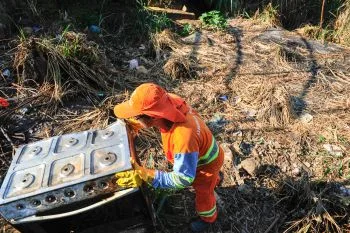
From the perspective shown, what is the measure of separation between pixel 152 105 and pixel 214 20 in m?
3.95

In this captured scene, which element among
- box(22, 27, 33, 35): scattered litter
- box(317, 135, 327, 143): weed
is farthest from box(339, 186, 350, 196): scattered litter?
box(22, 27, 33, 35): scattered litter

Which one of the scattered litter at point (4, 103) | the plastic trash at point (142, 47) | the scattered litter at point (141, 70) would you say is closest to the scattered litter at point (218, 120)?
the scattered litter at point (141, 70)

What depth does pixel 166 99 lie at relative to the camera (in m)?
2.26

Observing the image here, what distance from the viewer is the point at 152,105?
2.19m

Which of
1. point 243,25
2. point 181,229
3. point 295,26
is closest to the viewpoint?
point 181,229

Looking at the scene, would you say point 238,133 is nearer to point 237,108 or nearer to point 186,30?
point 237,108

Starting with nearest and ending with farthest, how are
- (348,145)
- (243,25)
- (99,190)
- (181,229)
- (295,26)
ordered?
(99,190), (181,229), (348,145), (243,25), (295,26)

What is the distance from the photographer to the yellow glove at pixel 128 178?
212 cm

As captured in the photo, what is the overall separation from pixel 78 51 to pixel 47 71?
397 millimetres

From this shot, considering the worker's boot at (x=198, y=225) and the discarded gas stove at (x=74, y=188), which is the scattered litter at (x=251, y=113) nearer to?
the worker's boot at (x=198, y=225)

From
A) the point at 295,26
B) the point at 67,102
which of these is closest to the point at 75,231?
the point at 67,102

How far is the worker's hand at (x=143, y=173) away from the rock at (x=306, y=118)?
2269 mm

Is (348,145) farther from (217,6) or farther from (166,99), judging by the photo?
(217,6)

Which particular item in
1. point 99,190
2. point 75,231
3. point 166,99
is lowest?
point 75,231
